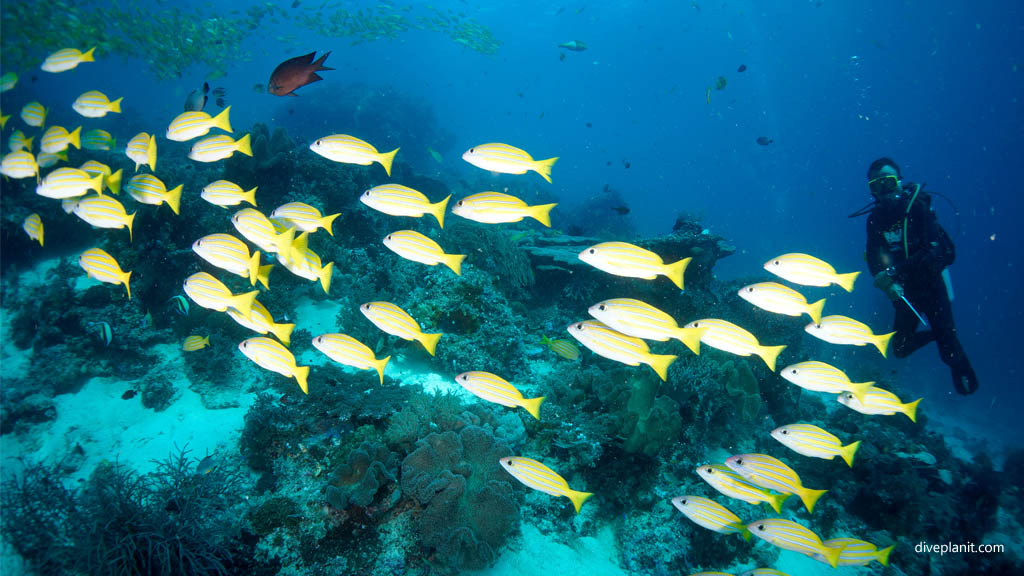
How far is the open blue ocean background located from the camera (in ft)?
105

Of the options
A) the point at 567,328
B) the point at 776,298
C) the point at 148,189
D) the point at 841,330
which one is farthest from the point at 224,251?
the point at 841,330

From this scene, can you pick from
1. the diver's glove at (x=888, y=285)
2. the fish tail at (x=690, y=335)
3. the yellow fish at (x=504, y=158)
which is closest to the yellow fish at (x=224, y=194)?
the yellow fish at (x=504, y=158)

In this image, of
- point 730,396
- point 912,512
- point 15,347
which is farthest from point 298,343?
point 912,512

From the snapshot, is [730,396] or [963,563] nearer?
[963,563]

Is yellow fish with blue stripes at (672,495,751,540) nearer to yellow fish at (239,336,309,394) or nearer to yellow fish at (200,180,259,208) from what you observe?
yellow fish at (239,336,309,394)

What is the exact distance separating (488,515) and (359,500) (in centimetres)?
120

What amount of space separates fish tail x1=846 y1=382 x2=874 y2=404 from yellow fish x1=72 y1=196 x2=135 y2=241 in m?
7.82

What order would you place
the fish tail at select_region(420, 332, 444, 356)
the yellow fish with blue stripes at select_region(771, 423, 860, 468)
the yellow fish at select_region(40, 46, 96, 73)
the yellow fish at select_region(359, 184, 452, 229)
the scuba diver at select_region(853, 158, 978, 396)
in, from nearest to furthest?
the fish tail at select_region(420, 332, 444, 356)
the yellow fish at select_region(359, 184, 452, 229)
the yellow fish with blue stripes at select_region(771, 423, 860, 468)
the yellow fish at select_region(40, 46, 96, 73)
the scuba diver at select_region(853, 158, 978, 396)

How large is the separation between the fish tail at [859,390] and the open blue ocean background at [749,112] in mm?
2914

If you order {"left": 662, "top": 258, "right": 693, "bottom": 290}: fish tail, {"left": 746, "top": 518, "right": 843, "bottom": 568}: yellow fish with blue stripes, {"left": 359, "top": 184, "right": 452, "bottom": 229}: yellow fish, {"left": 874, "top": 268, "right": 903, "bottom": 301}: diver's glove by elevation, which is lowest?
{"left": 746, "top": 518, "right": 843, "bottom": 568}: yellow fish with blue stripes

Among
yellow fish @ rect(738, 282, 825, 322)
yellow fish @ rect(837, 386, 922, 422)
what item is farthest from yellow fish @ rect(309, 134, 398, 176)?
yellow fish @ rect(837, 386, 922, 422)

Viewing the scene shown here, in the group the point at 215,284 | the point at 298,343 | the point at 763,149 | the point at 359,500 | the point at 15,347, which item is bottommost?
the point at 15,347

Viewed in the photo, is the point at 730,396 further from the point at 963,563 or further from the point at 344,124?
the point at 344,124

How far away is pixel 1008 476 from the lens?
10.9 metres
